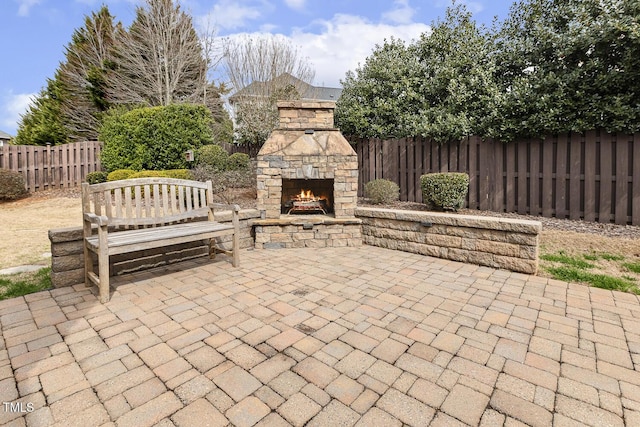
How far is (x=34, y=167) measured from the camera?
11.0m

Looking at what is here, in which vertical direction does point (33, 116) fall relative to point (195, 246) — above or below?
above

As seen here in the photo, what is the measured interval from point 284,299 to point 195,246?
1.93 m

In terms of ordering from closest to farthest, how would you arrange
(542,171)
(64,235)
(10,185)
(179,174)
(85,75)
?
(64,235) → (542,171) → (179,174) → (10,185) → (85,75)

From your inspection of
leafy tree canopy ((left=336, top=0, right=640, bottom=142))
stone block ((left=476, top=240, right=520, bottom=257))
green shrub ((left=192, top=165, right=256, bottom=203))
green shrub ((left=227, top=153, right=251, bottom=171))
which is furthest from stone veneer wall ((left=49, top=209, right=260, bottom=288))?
leafy tree canopy ((left=336, top=0, right=640, bottom=142))

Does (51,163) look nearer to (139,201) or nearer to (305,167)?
(139,201)

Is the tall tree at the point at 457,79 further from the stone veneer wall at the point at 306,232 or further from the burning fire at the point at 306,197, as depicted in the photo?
the stone veneer wall at the point at 306,232

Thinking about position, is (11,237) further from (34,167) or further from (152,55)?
(152,55)

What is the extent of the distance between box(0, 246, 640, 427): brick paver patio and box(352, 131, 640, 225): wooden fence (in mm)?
3744

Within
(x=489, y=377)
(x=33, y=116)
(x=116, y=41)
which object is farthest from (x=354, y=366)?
(x=33, y=116)

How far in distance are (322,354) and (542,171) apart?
256 inches

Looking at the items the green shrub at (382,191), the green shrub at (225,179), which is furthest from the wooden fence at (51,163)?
the green shrub at (382,191)

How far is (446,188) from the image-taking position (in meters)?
6.41

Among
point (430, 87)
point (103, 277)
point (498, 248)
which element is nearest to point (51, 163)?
point (103, 277)

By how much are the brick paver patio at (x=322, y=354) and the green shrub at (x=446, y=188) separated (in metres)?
3.14
